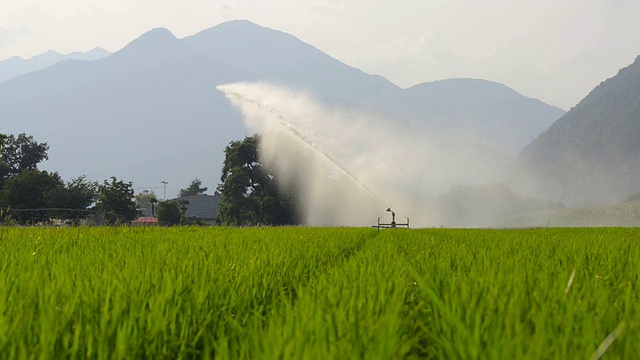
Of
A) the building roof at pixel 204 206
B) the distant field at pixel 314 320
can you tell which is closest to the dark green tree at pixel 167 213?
the building roof at pixel 204 206

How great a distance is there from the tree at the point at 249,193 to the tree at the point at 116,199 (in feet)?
38.8

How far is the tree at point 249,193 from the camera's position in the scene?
72750 millimetres

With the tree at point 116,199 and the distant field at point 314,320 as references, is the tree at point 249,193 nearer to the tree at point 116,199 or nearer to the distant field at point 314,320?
the tree at point 116,199

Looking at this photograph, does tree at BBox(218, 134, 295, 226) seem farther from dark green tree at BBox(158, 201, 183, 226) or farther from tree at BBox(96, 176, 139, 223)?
dark green tree at BBox(158, 201, 183, 226)

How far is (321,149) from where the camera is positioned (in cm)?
3862

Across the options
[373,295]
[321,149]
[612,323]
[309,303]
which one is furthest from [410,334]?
[321,149]

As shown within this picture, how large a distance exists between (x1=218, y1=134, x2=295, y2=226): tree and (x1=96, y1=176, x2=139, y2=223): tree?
1183 centimetres

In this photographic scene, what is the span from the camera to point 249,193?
3066 inches

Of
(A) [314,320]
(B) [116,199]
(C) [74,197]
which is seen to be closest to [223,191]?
(B) [116,199]

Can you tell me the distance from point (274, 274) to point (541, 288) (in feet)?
7.17

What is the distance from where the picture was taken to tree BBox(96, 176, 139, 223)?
241ft

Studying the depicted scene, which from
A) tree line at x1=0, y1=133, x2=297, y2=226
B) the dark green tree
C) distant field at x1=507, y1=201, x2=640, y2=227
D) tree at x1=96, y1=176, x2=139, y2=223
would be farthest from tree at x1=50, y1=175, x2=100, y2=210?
distant field at x1=507, y1=201, x2=640, y2=227

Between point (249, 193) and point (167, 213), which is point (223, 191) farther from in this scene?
point (167, 213)

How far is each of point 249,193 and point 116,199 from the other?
674 inches
